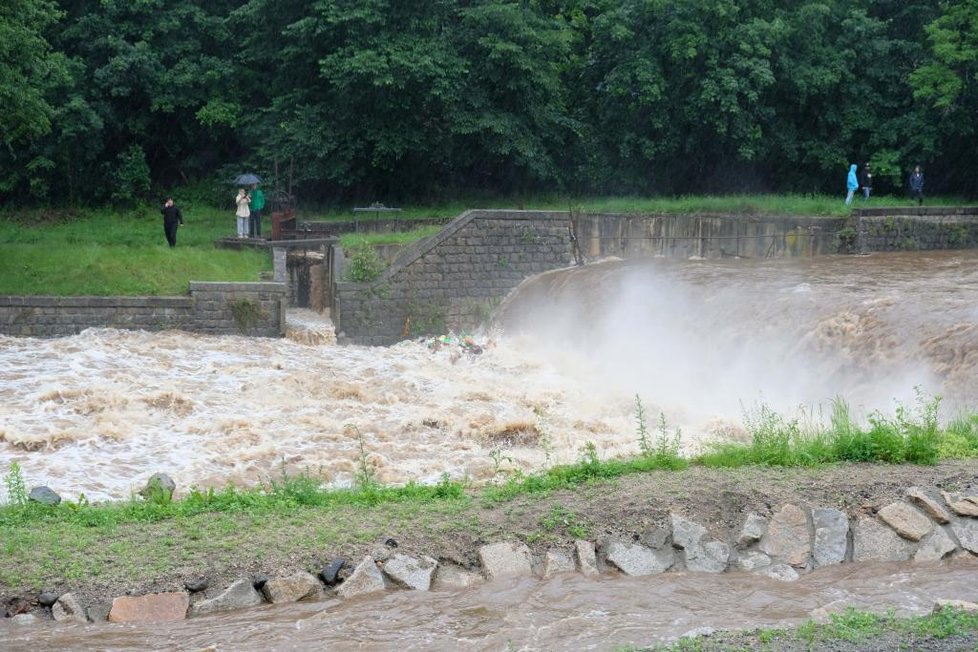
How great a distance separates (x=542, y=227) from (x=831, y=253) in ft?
19.8

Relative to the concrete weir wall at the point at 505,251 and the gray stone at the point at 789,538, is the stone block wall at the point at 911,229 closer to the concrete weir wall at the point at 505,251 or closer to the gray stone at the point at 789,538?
the concrete weir wall at the point at 505,251

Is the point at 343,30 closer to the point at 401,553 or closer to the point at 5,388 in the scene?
the point at 5,388

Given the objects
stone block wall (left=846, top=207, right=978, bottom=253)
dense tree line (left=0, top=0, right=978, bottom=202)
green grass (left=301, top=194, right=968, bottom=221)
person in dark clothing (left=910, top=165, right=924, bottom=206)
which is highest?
dense tree line (left=0, top=0, right=978, bottom=202)

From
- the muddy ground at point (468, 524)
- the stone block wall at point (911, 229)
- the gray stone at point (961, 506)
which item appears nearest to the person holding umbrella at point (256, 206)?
the stone block wall at point (911, 229)

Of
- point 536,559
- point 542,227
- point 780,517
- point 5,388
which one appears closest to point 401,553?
point 536,559

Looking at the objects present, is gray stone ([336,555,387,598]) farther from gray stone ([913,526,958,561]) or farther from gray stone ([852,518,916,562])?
gray stone ([913,526,958,561])

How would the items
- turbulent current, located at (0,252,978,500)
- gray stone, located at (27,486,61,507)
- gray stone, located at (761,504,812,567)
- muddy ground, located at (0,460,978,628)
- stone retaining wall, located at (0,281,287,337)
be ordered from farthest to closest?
stone retaining wall, located at (0,281,287,337) → turbulent current, located at (0,252,978,500) → gray stone, located at (27,486,61,507) → gray stone, located at (761,504,812,567) → muddy ground, located at (0,460,978,628)

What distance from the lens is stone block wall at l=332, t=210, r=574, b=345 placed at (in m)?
20.8

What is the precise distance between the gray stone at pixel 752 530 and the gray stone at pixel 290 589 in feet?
9.70

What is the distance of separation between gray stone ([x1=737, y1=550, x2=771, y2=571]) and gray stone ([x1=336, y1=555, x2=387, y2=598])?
248 cm

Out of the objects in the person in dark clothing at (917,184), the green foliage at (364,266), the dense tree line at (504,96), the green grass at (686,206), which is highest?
the dense tree line at (504,96)

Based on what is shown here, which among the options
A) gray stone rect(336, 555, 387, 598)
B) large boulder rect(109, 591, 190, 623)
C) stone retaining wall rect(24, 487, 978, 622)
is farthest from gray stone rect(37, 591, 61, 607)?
gray stone rect(336, 555, 387, 598)

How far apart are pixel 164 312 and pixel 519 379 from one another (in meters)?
6.64

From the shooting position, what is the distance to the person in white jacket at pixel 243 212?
23266mm
